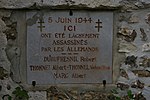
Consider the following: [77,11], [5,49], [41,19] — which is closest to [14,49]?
[5,49]

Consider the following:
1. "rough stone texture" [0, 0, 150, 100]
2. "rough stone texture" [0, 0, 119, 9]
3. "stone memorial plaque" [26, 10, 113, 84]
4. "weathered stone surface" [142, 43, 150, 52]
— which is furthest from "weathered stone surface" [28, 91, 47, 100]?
"weathered stone surface" [142, 43, 150, 52]

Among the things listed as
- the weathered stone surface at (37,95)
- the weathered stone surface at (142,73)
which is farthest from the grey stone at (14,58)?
the weathered stone surface at (142,73)

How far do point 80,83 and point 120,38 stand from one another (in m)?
0.57

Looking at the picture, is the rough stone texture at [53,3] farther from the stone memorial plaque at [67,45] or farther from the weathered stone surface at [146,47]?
the weathered stone surface at [146,47]

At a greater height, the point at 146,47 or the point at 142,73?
the point at 146,47

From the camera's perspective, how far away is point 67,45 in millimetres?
3266

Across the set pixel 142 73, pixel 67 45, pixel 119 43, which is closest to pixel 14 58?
pixel 67 45

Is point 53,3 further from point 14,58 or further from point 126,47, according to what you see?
point 126,47

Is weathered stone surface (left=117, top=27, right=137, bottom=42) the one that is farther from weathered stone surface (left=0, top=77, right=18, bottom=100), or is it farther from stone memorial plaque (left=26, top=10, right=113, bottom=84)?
weathered stone surface (left=0, top=77, right=18, bottom=100)

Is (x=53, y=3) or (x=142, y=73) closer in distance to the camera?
(x=53, y=3)

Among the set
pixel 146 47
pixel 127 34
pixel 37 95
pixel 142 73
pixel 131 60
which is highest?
pixel 127 34

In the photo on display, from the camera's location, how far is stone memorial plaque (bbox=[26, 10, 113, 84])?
3.25 m

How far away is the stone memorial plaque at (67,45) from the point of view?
10.7 feet

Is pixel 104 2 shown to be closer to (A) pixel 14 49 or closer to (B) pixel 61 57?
(B) pixel 61 57
